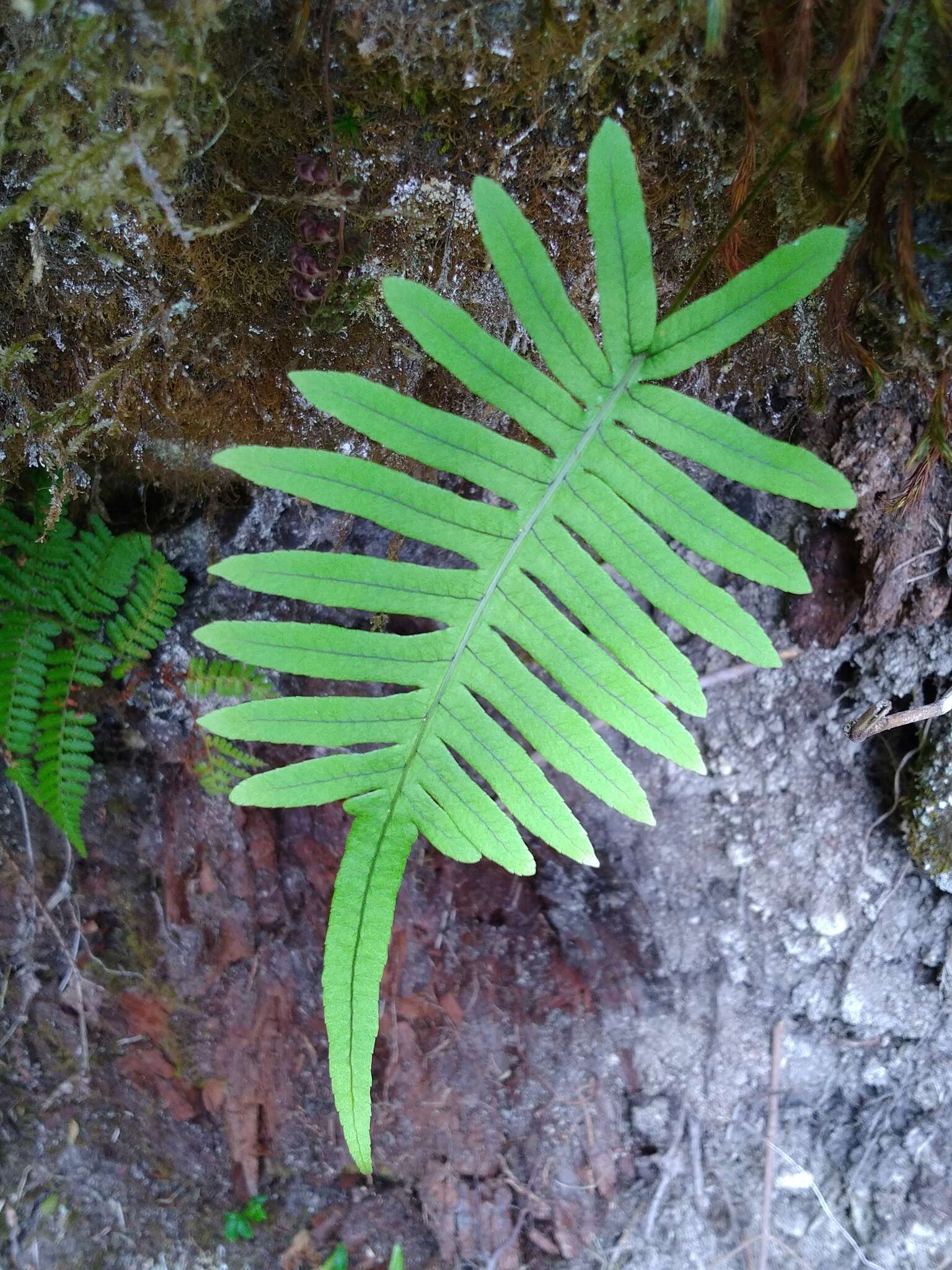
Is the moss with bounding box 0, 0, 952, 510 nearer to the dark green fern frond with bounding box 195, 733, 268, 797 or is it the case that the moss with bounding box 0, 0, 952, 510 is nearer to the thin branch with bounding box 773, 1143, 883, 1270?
the dark green fern frond with bounding box 195, 733, 268, 797

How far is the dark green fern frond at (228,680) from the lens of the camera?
189 cm

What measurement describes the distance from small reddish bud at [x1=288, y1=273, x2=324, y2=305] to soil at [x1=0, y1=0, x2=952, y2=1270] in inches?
1.1

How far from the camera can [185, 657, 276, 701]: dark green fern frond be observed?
1895 millimetres

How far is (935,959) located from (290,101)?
2.15 m

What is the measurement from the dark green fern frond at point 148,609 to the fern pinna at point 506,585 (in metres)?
0.91

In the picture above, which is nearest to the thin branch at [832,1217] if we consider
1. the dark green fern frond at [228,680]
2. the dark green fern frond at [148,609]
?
the dark green fern frond at [228,680]

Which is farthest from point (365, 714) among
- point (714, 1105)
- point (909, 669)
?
point (714, 1105)

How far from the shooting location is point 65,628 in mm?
1966

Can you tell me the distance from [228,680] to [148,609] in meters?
0.27

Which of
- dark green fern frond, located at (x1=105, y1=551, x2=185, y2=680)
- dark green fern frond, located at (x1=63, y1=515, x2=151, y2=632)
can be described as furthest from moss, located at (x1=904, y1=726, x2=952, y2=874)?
dark green fern frond, located at (x1=63, y1=515, x2=151, y2=632)

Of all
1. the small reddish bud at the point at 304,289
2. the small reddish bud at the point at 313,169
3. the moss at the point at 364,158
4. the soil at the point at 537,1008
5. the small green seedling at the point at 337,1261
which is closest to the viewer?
the moss at the point at 364,158

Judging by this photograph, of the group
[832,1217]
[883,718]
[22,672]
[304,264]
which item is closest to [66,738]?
[22,672]

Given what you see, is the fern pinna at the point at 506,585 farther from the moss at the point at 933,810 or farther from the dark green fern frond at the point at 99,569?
the dark green fern frond at the point at 99,569

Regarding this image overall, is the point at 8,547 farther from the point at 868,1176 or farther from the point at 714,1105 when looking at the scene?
the point at 868,1176
